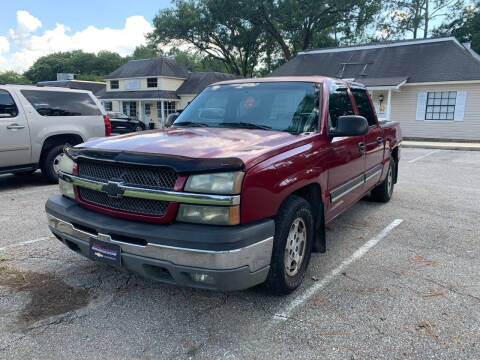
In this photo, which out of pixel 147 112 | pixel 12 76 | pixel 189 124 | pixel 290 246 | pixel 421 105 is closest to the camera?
pixel 290 246

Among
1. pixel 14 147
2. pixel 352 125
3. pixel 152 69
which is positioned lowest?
pixel 14 147

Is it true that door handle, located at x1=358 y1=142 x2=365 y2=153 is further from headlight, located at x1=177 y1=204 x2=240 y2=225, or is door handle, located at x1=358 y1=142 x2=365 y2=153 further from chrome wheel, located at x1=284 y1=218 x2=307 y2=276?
headlight, located at x1=177 y1=204 x2=240 y2=225

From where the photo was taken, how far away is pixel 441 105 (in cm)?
1927

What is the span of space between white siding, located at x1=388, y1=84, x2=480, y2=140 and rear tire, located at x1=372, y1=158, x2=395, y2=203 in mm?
14697

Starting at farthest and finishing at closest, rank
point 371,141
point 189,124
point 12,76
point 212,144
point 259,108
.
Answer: point 12,76
point 371,141
point 189,124
point 259,108
point 212,144

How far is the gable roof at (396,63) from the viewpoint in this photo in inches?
746

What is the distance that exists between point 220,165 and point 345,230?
3048 millimetres

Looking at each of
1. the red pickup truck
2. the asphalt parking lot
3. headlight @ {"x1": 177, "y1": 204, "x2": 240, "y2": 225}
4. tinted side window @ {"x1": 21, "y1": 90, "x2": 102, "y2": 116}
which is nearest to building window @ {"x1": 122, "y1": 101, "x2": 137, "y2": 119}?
tinted side window @ {"x1": 21, "y1": 90, "x2": 102, "y2": 116}

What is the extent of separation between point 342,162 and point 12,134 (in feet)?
19.7

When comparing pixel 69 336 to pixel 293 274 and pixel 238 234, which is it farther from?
pixel 293 274

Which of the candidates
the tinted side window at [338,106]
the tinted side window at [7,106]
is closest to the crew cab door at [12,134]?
the tinted side window at [7,106]

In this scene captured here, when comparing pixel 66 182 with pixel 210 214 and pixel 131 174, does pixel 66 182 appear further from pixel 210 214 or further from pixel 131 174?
pixel 210 214

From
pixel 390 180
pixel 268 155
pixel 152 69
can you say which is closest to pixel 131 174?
pixel 268 155

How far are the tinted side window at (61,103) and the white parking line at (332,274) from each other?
635 cm
